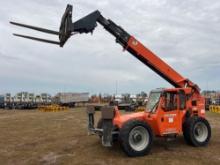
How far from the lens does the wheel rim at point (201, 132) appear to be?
13.2m

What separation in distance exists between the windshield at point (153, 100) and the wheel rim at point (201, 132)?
201 centimetres

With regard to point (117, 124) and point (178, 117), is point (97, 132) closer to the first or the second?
point (117, 124)

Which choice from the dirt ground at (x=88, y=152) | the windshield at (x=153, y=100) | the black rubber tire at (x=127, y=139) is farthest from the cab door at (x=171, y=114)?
the black rubber tire at (x=127, y=139)

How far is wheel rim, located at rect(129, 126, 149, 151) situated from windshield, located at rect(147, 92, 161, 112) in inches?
52.4

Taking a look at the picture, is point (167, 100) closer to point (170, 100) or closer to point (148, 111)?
point (170, 100)

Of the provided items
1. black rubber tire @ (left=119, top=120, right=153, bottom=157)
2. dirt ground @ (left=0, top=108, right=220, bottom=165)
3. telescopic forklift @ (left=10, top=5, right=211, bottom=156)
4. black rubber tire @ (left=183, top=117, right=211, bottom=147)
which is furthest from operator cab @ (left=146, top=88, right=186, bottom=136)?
black rubber tire @ (left=119, top=120, right=153, bottom=157)

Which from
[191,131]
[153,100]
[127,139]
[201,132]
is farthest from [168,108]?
[127,139]

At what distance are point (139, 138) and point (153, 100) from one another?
193cm

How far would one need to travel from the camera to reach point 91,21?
1266cm

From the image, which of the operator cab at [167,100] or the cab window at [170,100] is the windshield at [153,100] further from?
the cab window at [170,100]

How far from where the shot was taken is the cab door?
12359 mm

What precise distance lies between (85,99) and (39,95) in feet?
30.9

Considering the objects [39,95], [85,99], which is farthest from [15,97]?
[85,99]

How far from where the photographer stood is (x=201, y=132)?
44.0 feet
